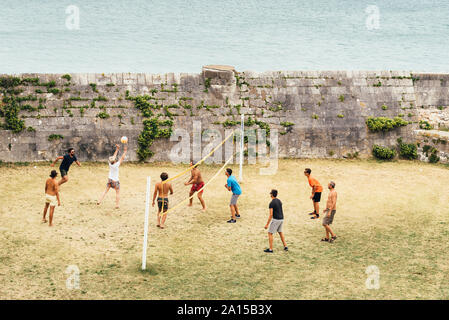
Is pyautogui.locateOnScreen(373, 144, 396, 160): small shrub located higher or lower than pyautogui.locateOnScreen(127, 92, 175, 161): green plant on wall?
lower

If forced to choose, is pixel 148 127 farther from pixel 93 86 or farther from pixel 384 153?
pixel 384 153

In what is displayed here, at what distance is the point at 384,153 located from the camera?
20.4 metres

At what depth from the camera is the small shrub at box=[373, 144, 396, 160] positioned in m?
20.5

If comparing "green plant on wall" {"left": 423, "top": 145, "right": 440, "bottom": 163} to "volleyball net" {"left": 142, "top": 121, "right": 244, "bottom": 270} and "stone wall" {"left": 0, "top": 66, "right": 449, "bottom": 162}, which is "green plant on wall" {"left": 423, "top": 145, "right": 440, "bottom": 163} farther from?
"volleyball net" {"left": 142, "top": 121, "right": 244, "bottom": 270}

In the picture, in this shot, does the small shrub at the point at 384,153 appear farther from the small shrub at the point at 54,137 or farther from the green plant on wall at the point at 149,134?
the small shrub at the point at 54,137

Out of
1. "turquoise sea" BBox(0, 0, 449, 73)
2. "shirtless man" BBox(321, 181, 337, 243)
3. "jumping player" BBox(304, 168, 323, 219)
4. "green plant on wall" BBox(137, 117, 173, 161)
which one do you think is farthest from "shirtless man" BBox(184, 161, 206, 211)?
"turquoise sea" BBox(0, 0, 449, 73)

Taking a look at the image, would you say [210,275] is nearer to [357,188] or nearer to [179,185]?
[179,185]

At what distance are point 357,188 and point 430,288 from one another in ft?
24.3

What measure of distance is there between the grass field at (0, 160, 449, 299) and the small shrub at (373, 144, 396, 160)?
7.13ft

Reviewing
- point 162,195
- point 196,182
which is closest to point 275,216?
point 162,195

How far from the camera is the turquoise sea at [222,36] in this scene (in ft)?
138

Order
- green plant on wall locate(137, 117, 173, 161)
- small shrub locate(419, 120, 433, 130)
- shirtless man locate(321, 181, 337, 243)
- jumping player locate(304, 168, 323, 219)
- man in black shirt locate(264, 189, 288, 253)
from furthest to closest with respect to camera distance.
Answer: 1. small shrub locate(419, 120, 433, 130)
2. green plant on wall locate(137, 117, 173, 161)
3. jumping player locate(304, 168, 323, 219)
4. shirtless man locate(321, 181, 337, 243)
5. man in black shirt locate(264, 189, 288, 253)

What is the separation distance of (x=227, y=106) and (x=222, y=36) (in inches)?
1214

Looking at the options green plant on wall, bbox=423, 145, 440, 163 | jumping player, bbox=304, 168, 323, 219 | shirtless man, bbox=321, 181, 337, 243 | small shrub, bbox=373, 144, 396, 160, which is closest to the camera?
shirtless man, bbox=321, 181, 337, 243
